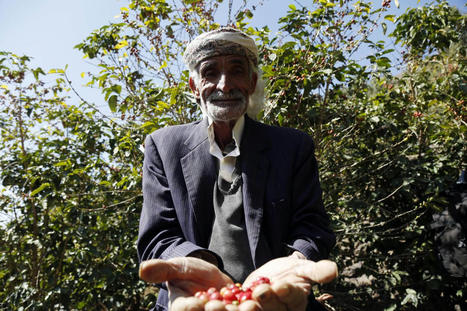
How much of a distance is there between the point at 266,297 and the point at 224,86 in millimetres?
930

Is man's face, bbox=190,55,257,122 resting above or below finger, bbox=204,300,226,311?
above

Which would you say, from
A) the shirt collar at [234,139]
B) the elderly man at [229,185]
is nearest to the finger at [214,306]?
the elderly man at [229,185]

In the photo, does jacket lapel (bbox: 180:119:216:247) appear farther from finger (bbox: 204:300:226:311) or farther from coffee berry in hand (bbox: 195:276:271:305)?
finger (bbox: 204:300:226:311)

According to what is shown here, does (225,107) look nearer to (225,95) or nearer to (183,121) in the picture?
(225,95)

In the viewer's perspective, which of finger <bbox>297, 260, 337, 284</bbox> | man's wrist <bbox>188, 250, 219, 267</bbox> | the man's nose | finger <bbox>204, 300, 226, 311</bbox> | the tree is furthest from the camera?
the tree

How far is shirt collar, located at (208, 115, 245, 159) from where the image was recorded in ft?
5.21

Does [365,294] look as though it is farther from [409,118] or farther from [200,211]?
[200,211]

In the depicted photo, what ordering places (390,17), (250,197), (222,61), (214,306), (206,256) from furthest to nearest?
(390,17)
(222,61)
(250,197)
(206,256)
(214,306)

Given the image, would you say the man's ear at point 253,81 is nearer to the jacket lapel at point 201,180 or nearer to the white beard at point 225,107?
the white beard at point 225,107

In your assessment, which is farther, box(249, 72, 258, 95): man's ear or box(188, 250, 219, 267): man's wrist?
box(249, 72, 258, 95): man's ear

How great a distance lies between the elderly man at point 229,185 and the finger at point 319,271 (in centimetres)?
14

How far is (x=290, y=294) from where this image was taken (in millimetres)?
1003

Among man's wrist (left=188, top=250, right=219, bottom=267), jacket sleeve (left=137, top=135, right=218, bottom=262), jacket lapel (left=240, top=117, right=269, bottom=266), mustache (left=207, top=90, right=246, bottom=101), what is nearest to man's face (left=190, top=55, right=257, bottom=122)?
mustache (left=207, top=90, right=246, bottom=101)

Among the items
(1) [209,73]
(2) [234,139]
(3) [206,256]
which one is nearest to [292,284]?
(3) [206,256]
